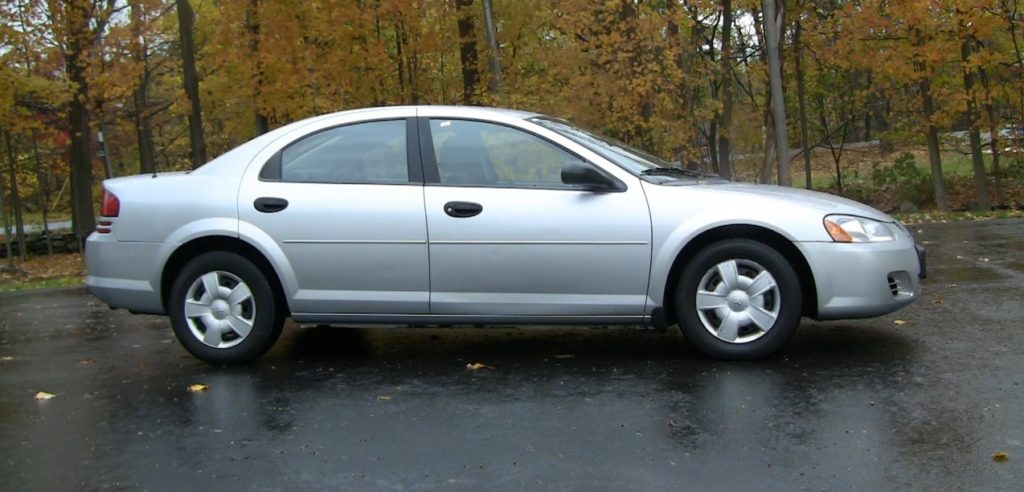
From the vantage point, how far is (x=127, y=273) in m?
5.91

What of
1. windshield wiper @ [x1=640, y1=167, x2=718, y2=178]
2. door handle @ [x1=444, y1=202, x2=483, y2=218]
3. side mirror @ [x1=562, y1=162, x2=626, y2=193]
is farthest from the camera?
windshield wiper @ [x1=640, y1=167, x2=718, y2=178]

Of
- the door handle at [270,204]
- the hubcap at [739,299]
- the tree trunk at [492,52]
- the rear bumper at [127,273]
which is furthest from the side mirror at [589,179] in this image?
the tree trunk at [492,52]

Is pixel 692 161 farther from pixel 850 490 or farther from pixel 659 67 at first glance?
pixel 850 490

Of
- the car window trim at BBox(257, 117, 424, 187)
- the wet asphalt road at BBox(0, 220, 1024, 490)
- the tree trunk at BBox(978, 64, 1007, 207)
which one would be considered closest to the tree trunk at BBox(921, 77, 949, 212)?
the tree trunk at BBox(978, 64, 1007, 207)

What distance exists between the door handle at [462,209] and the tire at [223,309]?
1228 millimetres

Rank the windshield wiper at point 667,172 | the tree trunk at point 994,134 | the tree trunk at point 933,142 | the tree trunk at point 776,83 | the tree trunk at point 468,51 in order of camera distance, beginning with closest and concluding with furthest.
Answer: the windshield wiper at point 667,172
the tree trunk at point 776,83
the tree trunk at point 468,51
the tree trunk at point 994,134
the tree trunk at point 933,142

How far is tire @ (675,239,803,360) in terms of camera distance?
17.4 feet

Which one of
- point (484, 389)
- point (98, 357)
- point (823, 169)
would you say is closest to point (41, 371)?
point (98, 357)

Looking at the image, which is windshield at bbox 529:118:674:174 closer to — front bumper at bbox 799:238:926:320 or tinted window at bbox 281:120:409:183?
tinted window at bbox 281:120:409:183

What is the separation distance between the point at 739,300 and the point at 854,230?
0.77 meters

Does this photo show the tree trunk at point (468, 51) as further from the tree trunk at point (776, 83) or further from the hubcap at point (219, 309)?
the hubcap at point (219, 309)

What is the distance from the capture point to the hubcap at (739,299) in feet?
17.5

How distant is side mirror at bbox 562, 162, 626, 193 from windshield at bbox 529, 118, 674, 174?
0.69ft

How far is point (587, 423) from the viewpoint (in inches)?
171
